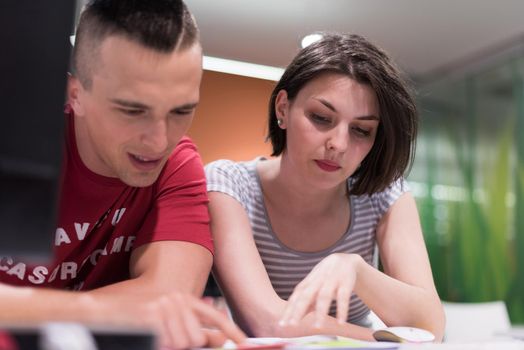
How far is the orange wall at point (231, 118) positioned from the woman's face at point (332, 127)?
41 cm

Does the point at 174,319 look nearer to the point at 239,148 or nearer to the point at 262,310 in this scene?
the point at 262,310

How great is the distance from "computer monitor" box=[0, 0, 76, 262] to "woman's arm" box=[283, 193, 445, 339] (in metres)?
0.42

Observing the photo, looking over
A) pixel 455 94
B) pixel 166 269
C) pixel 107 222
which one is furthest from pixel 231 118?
pixel 455 94

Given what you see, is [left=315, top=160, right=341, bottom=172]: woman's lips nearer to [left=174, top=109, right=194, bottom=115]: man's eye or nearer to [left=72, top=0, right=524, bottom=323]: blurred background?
[left=174, top=109, right=194, bottom=115]: man's eye

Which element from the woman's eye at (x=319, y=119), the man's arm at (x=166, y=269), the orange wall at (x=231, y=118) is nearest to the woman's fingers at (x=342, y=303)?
the man's arm at (x=166, y=269)

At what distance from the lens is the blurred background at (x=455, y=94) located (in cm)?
386

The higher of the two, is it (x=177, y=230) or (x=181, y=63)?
(x=181, y=63)

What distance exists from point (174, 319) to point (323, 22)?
3.65m

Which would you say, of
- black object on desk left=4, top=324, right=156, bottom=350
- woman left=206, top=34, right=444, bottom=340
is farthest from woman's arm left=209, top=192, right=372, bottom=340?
black object on desk left=4, top=324, right=156, bottom=350

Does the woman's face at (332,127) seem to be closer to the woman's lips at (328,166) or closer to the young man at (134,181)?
the woman's lips at (328,166)

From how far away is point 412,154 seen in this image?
1.44 meters

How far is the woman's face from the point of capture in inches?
49.1

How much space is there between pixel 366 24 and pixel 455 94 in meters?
1.28

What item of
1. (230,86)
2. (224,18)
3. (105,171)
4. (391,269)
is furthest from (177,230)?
(224,18)
